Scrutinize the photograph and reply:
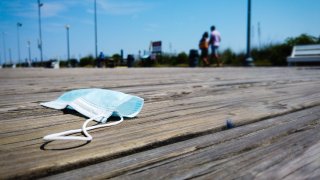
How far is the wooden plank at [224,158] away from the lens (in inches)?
30.5

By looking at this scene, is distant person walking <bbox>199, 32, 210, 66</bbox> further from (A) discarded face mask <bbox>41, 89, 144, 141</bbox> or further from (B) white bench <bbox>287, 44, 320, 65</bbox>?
(A) discarded face mask <bbox>41, 89, 144, 141</bbox>

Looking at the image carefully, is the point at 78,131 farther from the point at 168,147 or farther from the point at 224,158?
the point at 224,158

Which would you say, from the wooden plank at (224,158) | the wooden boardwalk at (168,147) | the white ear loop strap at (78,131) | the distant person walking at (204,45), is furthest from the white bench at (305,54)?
the white ear loop strap at (78,131)

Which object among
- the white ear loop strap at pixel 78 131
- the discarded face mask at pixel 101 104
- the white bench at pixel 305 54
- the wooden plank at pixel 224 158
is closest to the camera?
the wooden plank at pixel 224 158

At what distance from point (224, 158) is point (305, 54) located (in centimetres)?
1549

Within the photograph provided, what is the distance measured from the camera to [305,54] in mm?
14773

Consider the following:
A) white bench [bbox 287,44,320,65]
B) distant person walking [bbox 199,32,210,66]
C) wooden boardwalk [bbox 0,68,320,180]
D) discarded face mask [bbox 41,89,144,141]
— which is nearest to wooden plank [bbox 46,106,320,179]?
wooden boardwalk [bbox 0,68,320,180]

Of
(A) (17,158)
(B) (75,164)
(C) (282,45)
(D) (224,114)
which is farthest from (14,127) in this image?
(C) (282,45)

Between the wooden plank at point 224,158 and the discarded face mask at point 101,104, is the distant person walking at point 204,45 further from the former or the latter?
the wooden plank at point 224,158

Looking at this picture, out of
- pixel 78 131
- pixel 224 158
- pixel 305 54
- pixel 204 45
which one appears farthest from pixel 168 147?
pixel 305 54

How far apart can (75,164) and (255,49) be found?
893 inches

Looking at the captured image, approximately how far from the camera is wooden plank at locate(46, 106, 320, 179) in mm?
775

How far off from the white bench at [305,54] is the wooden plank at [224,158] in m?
13.8

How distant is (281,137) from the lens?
1127 millimetres
